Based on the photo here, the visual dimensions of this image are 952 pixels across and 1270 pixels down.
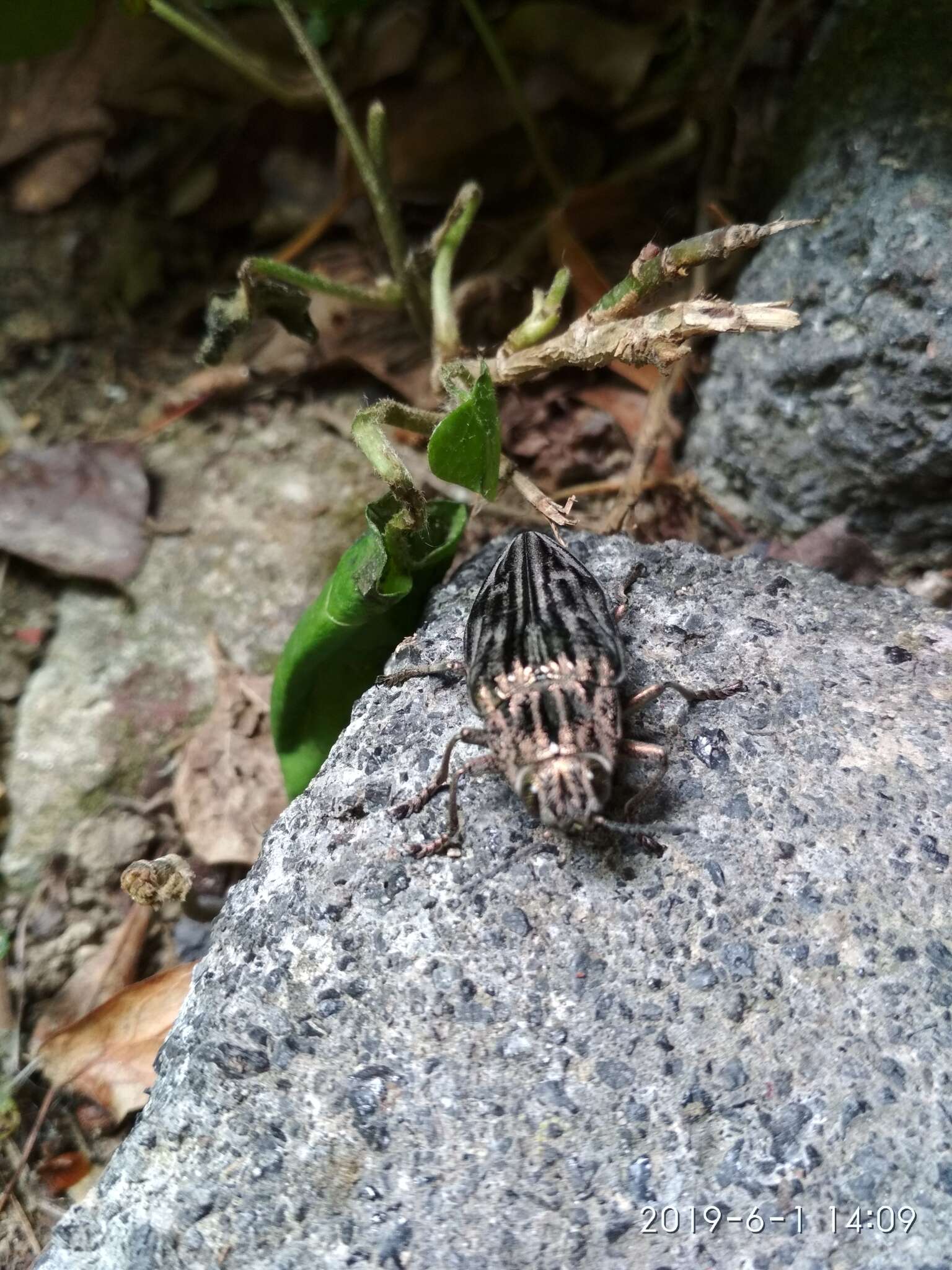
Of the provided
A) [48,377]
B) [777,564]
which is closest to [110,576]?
[48,377]

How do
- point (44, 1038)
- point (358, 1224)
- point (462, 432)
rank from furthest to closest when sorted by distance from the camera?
1. point (44, 1038)
2. point (462, 432)
3. point (358, 1224)

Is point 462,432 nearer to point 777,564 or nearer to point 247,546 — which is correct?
point 777,564

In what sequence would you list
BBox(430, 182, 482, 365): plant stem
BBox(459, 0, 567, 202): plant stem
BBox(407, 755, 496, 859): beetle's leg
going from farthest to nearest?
1. BBox(459, 0, 567, 202): plant stem
2. BBox(430, 182, 482, 365): plant stem
3. BBox(407, 755, 496, 859): beetle's leg

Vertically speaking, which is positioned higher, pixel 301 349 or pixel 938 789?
pixel 301 349

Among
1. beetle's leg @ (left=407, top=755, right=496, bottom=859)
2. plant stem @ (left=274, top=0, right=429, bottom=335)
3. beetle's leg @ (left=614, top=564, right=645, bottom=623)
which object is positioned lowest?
beetle's leg @ (left=407, top=755, right=496, bottom=859)

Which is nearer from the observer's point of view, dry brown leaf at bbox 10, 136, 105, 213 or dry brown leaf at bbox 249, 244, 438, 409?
dry brown leaf at bbox 249, 244, 438, 409

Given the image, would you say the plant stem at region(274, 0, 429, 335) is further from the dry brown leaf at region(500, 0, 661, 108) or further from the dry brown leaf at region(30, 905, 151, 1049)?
the dry brown leaf at region(30, 905, 151, 1049)

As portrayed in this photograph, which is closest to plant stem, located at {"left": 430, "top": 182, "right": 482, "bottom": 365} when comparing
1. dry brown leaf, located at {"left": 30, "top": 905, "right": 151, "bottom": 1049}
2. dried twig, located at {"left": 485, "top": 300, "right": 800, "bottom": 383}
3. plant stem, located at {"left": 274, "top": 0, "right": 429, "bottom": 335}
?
plant stem, located at {"left": 274, "top": 0, "right": 429, "bottom": 335}
